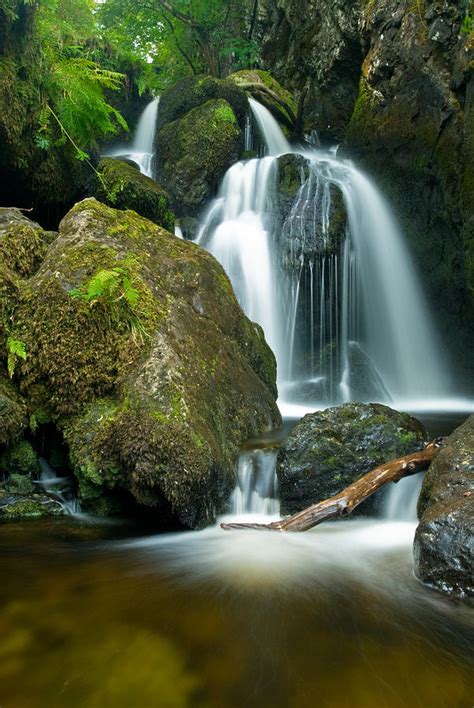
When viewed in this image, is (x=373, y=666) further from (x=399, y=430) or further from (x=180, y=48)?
(x=180, y=48)

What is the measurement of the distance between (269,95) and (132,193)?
8.46 m

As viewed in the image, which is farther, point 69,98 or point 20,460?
point 69,98

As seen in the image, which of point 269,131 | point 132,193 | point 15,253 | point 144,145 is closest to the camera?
point 15,253

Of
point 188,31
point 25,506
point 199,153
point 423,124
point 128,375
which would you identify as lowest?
point 25,506

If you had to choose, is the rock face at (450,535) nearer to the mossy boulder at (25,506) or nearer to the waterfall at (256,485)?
the waterfall at (256,485)

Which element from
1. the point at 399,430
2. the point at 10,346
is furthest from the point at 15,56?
the point at 399,430

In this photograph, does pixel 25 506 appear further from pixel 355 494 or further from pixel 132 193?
pixel 132 193

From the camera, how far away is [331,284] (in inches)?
410

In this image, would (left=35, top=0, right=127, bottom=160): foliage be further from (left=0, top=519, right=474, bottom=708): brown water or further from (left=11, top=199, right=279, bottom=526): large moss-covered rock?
(left=0, top=519, right=474, bottom=708): brown water

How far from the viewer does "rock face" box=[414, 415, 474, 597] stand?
2979mm

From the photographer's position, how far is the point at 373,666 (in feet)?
7.69

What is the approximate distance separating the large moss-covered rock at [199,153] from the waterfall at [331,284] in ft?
2.84

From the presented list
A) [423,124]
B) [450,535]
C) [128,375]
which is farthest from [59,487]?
[423,124]

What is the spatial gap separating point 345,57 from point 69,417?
1306cm
